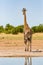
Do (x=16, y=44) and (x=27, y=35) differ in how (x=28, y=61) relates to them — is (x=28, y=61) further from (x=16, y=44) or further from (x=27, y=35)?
(x=16, y=44)

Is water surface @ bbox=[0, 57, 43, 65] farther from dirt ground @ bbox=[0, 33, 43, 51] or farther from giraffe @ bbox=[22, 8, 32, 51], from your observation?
dirt ground @ bbox=[0, 33, 43, 51]

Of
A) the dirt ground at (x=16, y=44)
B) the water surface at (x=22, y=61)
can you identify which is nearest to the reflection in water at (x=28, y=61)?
the water surface at (x=22, y=61)

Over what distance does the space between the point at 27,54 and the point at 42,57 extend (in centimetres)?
93

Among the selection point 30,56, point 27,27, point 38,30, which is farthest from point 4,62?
point 38,30

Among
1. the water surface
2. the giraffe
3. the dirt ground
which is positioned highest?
the giraffe

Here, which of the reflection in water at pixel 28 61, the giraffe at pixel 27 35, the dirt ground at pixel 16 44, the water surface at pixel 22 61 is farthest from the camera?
the dirt ground at pixel 16 44

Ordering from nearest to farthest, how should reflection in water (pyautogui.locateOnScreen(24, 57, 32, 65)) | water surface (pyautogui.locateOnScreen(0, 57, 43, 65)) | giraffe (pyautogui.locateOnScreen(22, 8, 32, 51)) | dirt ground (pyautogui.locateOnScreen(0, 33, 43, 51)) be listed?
water surface (pyautogui.locateOnScreen(0, 57, 43, 65)) → reflection in water (pyautogui.locateOnScreen(24, 57, 32, 65)) → giraffe (pyautogui.locateOnScreen(22, 8, 32, 51)) → dirt ground (pyautogui.locateOnScreen(0, 33, 43, 51))

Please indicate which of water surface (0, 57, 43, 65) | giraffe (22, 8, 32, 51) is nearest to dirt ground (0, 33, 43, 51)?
giraffe (22, 8, 32, 51)

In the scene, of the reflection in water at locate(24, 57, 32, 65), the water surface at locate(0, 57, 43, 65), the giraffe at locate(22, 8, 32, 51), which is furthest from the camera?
the giraffe at locate(22, 8, 32, 51)

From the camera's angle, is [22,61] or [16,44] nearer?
[22,61]

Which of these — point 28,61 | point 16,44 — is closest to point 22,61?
point 28,61

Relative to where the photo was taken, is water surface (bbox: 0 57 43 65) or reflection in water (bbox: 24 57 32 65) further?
reflection in water (bbox: 24 57 32 65)

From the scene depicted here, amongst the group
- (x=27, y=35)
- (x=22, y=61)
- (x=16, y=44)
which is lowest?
(x=22, y=61)

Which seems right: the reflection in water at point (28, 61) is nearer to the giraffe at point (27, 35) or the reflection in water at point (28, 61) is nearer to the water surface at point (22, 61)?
the water surface at point (22, 61)
